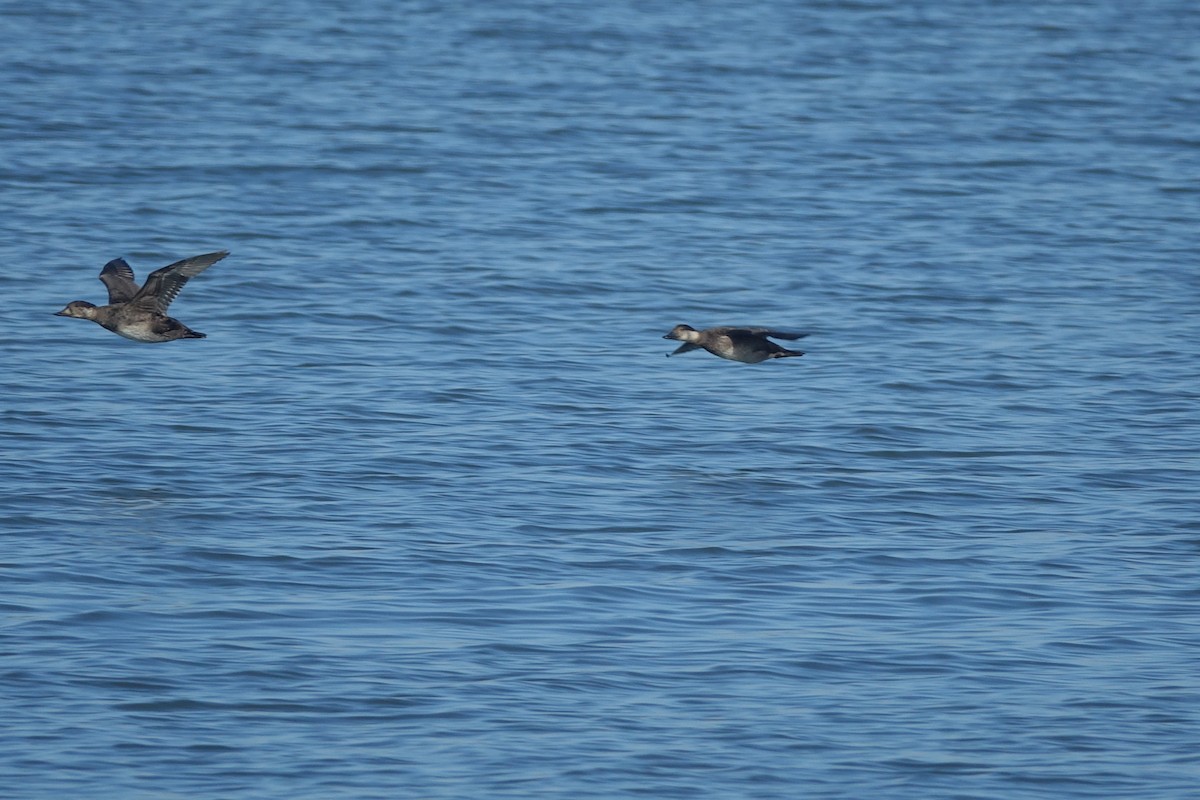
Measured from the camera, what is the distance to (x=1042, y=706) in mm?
9781

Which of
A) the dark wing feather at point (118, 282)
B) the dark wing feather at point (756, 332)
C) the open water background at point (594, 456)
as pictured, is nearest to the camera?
the open water background at point (594, 456)

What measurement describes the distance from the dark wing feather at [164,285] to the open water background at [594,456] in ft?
3.08

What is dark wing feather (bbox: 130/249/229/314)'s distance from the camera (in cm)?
1377

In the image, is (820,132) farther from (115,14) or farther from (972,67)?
(115,14)

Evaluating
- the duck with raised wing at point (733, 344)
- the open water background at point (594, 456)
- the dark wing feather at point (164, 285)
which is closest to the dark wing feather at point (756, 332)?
the duck with raised wing at point (733, 344)

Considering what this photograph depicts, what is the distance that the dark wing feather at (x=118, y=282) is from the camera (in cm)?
1460

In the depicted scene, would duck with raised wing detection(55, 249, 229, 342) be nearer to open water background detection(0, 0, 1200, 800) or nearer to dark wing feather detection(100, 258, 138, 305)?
dark wing feather detection(100, 258, 138, 305)

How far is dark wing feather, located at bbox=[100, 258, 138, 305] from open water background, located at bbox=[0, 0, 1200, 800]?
0.97 meters

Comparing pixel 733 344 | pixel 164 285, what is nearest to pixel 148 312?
pixel 164 285

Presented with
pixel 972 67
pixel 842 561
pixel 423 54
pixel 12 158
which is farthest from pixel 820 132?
pixel 842 561

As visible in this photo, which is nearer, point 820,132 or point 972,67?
point 820,132

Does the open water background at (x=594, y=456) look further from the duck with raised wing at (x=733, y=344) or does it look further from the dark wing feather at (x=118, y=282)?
the dark wing feather at (x=118, y=282)

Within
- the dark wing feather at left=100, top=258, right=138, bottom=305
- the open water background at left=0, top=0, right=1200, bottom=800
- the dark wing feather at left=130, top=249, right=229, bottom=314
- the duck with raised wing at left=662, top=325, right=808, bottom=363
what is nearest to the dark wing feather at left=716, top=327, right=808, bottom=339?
the duck with raised wing at left=662, top=325, right=808, bottom=363

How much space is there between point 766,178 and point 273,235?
25.3 ft
